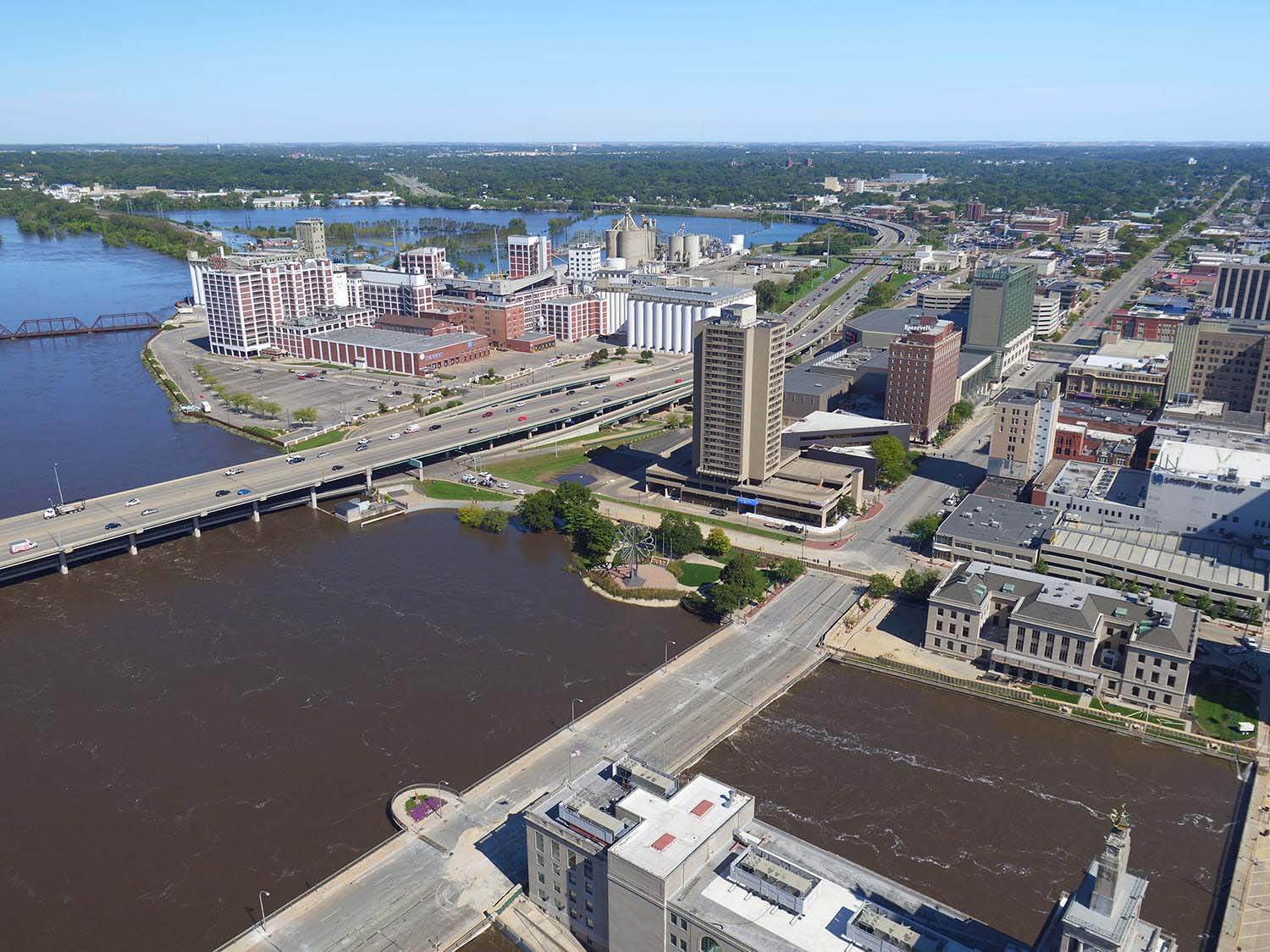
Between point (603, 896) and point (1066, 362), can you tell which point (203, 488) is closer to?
point (603, 896)

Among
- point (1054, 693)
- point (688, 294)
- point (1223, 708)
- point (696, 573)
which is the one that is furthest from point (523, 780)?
point (688, 294)

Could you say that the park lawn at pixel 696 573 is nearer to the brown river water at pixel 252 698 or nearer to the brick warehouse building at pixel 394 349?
the brown river water at pixel 252 698

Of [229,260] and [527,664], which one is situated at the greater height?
[229,260]

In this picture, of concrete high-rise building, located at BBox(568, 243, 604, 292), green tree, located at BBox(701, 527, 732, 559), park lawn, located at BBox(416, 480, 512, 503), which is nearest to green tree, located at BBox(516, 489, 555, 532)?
park lawn, located at BBox(416, 480, 512, 503)

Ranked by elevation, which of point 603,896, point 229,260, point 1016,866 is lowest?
point 1016,866

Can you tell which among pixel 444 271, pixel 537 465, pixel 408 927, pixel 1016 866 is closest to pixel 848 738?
pixel 1016 866

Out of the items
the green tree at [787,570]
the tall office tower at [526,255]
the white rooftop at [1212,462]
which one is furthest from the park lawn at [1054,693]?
the tall office tower at [526,255]
